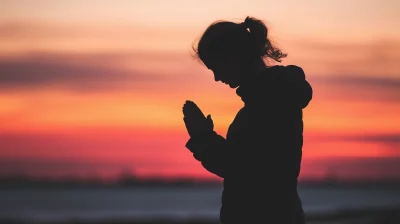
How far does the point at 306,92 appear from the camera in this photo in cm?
347

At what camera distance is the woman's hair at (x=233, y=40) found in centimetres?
350

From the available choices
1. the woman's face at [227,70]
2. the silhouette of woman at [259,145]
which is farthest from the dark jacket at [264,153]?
the woman's face at [227,70]

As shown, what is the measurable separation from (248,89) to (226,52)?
0.17 meters

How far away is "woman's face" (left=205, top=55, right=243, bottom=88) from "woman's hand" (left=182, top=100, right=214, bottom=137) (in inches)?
6.5

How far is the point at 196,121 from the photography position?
3463 millimetres

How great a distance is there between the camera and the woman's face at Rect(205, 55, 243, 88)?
353 cm

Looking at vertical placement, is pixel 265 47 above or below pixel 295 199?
above

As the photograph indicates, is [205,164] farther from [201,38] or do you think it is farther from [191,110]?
[201,38]

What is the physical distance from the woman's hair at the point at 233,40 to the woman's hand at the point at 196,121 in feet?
0.69

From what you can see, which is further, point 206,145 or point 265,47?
point 265,47

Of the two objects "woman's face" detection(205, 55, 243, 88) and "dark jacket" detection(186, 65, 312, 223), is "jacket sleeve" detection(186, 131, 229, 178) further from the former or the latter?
"woman's face" detection(205, 55, 243, 88)

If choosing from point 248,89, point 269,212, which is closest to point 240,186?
point 269,212

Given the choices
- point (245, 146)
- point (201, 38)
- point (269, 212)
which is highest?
point (201, 38)

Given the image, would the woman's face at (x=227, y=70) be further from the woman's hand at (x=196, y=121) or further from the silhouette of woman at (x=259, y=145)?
the woman's hand at (x=196, y=121)
